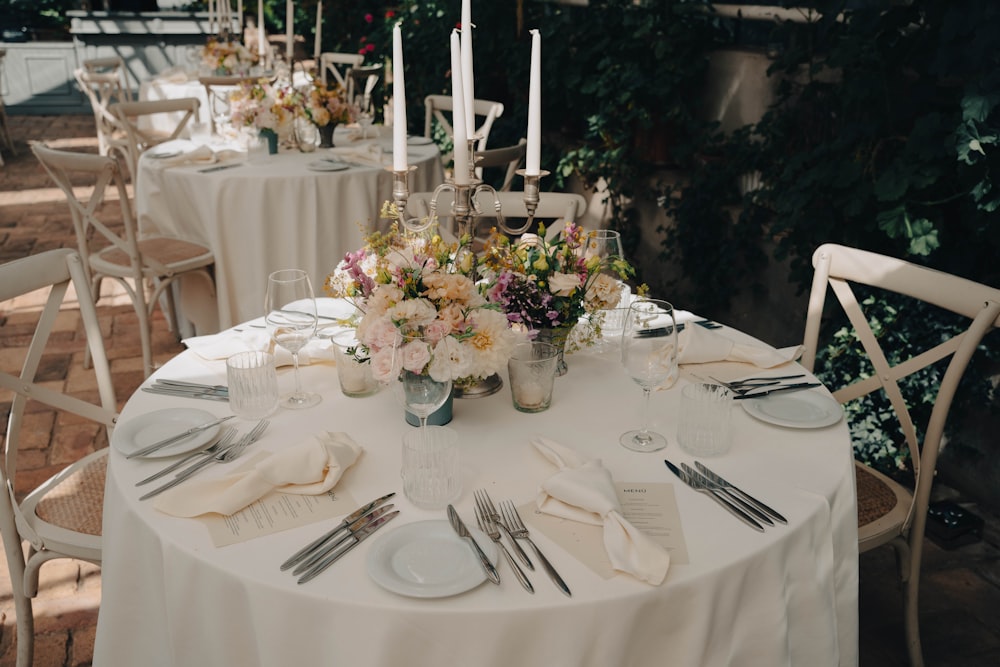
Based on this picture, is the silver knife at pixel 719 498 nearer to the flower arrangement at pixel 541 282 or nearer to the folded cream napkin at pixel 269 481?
the flower arrangement at pixel 541 282

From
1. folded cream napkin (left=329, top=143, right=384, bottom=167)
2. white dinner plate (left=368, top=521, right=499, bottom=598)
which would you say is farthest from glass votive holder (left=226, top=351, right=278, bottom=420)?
folded cream napkin (left=329, top=143, right=384, bottom=167)

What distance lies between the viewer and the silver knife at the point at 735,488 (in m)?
1.28

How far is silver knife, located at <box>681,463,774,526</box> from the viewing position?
1277mm

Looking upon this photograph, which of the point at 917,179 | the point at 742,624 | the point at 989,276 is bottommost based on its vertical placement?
the point at 742,624

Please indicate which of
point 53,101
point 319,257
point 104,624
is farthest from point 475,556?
point 53,101

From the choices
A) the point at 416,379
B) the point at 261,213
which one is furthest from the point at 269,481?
the point at 261,213

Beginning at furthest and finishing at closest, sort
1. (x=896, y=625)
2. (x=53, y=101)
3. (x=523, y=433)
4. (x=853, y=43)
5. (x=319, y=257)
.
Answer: (x=53, y=101)
(x=319, y=257)
(x=853, y=43)
(x=896, y=625)
(x=523, y=433)

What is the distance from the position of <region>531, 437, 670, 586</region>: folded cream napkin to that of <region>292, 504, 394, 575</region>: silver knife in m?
0.25

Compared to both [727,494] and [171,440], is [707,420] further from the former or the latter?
[171,440]

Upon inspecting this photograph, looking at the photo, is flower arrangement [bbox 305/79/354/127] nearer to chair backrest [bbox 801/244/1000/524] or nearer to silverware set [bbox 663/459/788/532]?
chair backrest [bbox 801/244/1000/524]

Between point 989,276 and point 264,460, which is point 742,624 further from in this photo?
point 989,276

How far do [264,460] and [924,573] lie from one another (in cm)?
211

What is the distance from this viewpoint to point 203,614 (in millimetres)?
1224

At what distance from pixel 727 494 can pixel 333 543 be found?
2.02ft
